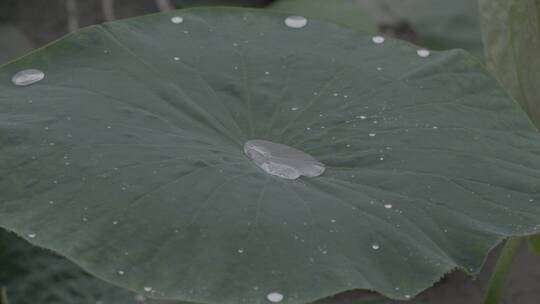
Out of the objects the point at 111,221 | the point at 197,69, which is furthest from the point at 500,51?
the point at 111,221

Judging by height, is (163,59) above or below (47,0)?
above

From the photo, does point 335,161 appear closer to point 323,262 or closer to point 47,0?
point 323,262

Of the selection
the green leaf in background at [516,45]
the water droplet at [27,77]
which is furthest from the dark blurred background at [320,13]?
the water droplet at [27,77]

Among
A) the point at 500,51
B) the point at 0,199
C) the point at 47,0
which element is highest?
the point at 0,199

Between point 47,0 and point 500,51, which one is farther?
point 47,0

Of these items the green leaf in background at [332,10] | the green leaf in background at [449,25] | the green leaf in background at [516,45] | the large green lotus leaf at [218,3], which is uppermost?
the green leaf in background at [516,45]

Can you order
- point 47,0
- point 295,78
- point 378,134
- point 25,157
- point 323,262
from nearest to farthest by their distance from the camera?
point 323,262, point 25,157, point 378,134, point 295,78, point 47,0

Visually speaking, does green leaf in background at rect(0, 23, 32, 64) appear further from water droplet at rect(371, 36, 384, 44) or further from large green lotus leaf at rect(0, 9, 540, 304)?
water droplet at rect(371, 36, 384, 44)

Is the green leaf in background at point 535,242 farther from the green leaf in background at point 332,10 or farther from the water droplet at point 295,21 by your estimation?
the green leaf in background at point 332,10
